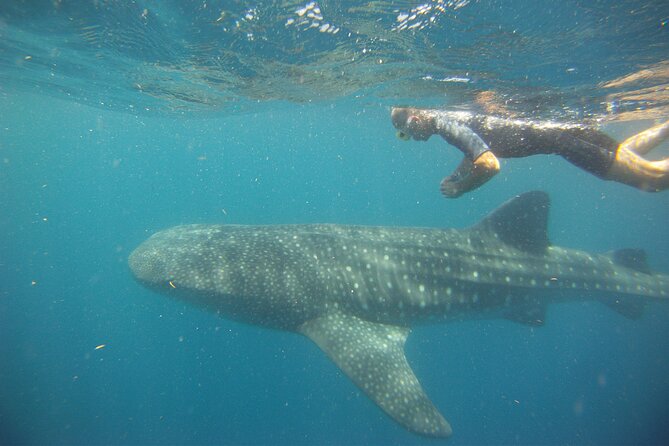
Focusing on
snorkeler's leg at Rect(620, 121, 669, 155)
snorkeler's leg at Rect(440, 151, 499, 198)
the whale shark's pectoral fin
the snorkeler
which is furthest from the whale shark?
snorkeler's leg at Rect(440, 151, 499, 198)

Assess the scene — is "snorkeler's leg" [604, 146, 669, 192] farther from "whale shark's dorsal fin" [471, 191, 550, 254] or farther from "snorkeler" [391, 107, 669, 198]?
"whale shark's dorsal fin" [471, 191, 550, 254]

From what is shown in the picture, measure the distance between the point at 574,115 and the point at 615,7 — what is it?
9347mm

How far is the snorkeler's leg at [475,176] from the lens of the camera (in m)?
3.24

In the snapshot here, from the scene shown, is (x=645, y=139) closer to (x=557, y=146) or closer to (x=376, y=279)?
(x=557, y=146)

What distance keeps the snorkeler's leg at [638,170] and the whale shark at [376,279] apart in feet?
7.93

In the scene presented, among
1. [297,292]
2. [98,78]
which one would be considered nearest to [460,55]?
[297,292]

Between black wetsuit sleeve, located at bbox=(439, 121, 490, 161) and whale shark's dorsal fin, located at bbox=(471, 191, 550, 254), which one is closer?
black wetsuit sleeve, located at bbox=(439, 121, 490, 161)

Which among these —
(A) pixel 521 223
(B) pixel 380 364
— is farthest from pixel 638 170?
(B) pixel 380 364

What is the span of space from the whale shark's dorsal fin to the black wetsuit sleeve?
13.1ft

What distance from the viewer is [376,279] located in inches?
246

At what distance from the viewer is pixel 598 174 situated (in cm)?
457

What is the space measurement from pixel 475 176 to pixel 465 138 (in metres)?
0.44

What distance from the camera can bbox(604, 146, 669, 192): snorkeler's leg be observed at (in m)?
4.23

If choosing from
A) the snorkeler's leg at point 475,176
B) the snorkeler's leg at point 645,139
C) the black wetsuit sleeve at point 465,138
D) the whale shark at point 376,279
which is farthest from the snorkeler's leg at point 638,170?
the whale shark at point 376,279
